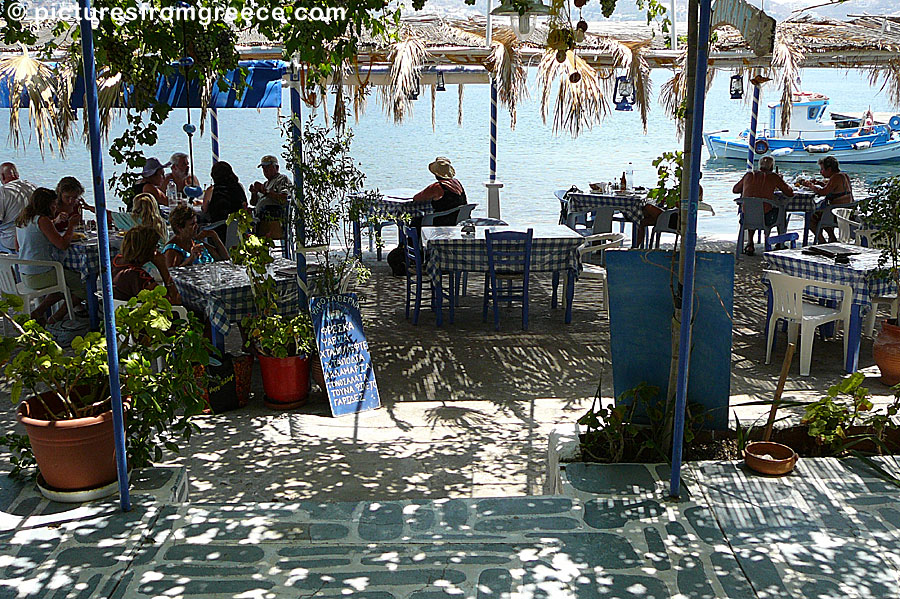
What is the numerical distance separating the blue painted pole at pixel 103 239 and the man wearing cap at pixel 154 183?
243 inches

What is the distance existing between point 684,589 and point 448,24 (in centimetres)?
857

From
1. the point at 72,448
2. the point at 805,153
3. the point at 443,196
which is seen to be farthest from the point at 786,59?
the point at 805,153

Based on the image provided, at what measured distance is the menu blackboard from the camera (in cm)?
554

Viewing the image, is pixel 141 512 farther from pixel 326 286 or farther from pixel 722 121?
pixel 722 121

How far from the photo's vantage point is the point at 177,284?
609 cm

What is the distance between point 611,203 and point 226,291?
19.5 feet

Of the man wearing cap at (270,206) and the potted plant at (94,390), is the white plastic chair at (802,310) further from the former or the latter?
the man wearing cap at (270,206)

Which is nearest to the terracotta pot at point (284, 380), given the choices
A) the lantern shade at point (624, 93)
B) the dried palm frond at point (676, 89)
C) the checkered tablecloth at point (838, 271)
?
the checkered tablecloth at point (838, 271)

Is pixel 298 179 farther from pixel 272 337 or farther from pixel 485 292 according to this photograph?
pixel 485 292

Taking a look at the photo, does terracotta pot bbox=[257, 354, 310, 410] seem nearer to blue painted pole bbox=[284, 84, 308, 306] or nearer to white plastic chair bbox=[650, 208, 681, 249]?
blue painted pole bbox=[284, 84, 308, 306]

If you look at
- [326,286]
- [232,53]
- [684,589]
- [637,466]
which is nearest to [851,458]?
[637,466]

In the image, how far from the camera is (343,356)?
5.65 meters

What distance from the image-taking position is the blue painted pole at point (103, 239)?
2.96m

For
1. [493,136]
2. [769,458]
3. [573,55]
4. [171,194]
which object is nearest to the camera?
[769,458]
